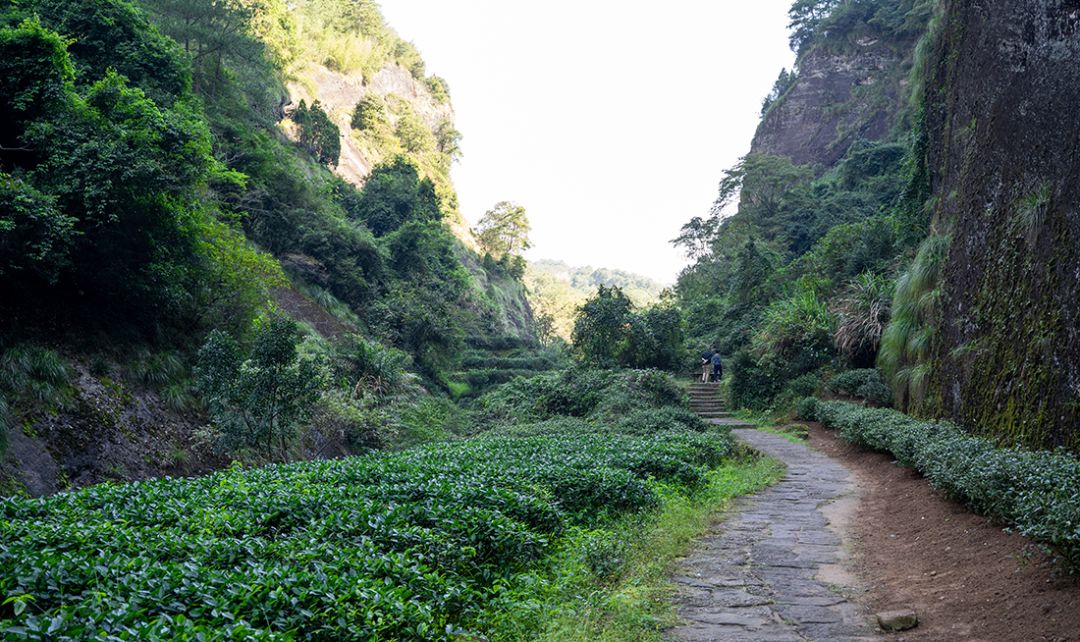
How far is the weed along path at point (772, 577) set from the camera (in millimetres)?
3795

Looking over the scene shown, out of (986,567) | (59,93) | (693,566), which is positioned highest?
(59,93)

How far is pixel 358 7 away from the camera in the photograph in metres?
57.1

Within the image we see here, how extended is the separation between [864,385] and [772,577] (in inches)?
423

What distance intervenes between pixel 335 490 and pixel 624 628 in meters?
2.90

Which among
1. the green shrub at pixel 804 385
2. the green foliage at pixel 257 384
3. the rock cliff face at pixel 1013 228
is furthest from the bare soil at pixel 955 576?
the green shrub at pixel 804 385

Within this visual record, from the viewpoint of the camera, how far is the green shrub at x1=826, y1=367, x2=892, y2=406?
13570 mm

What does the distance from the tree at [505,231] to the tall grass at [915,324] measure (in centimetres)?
5303

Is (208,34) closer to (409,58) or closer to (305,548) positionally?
(305,548)

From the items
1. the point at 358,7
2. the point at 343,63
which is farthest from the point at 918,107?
the point at 358,7

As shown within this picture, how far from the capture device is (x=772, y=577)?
15.8 feet

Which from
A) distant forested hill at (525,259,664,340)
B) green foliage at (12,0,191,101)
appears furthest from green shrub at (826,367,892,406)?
distant forested hill at (525,259,664,340)

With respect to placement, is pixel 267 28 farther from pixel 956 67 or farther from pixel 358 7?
pixel 956 67

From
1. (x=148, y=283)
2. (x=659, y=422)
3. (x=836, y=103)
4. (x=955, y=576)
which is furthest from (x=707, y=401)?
(x=836, y=103)

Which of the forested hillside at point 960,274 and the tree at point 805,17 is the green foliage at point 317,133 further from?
the tree at point 805,17
